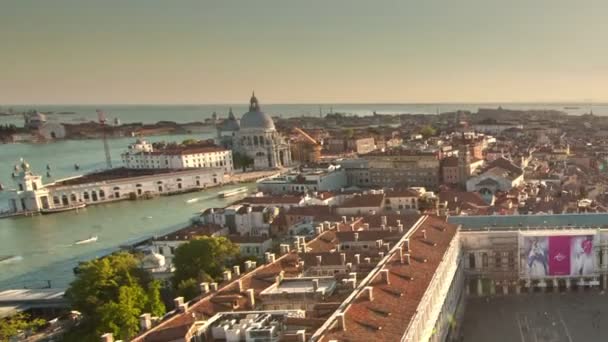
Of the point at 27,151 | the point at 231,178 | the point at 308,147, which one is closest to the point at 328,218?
the point at 231,178

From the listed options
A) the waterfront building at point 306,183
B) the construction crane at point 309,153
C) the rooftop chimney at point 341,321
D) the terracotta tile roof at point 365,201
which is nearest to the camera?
the rooftop chimney at point 341,321

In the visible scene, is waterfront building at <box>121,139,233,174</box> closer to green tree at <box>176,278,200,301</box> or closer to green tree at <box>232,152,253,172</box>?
green tree at <box>232,152,253,172</box>

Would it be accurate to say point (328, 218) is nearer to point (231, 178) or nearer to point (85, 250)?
point (85, 250)

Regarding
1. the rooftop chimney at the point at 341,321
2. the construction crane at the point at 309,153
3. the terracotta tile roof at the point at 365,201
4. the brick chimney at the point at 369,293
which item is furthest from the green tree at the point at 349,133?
the rooftop chimney at the point at 341,321

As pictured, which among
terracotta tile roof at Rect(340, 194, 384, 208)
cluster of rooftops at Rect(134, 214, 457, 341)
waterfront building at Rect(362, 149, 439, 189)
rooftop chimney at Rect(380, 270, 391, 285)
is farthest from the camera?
waterfront building at Rect(362, 149, 439, 189)

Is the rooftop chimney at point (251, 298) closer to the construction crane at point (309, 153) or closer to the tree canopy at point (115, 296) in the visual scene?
the tree canopy at point (115, 296)

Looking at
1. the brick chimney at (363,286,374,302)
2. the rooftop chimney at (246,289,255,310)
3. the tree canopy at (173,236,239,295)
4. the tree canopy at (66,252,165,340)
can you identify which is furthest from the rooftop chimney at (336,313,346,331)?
the tree canopy at (173,236,239,295)
